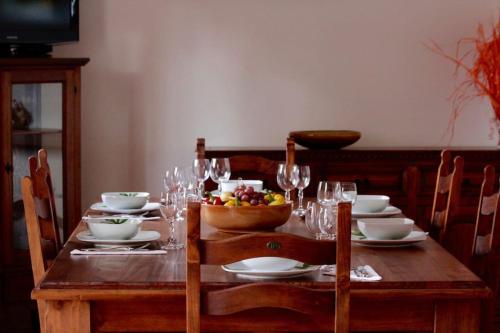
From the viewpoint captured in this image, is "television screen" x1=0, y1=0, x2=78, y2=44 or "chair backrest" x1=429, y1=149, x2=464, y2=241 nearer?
"chair backrest" x1=429, y1=149, x2=464, y2=241

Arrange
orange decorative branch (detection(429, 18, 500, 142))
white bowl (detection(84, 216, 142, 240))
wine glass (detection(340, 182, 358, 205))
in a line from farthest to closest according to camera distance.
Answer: orange decorative branch (detection(429, 18, 500, 142))
wine glass (detection(340, 182, 358, 205))
white bowl (detection(84, 216, 142, 240))

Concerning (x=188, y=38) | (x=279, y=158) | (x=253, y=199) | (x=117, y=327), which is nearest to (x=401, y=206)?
(x=279, y=158)

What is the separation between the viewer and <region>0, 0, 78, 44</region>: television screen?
4070 mm

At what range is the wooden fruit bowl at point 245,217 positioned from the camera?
2.54 meters

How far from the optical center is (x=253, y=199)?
2.58 m

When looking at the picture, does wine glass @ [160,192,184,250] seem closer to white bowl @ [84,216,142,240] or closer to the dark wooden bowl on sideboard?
white bowl @ [84,216,142,240]

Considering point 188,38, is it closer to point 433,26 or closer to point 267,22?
point 267,22

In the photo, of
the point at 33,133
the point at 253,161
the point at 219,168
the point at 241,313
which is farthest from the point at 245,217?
the point at 33,133

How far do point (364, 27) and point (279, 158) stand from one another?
0.88m

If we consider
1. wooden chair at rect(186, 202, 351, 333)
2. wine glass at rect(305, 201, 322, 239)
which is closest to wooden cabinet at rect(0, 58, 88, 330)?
wine glass at rect(305, 201, 322, 239)

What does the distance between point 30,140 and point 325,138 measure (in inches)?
54.0

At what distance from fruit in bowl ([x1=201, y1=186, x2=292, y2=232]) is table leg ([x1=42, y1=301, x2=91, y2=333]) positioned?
0.66 meters

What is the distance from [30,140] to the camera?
398 cm

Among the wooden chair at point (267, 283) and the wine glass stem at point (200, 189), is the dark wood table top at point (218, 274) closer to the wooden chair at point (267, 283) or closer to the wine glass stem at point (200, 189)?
the wooden chair at point (267, 283)
